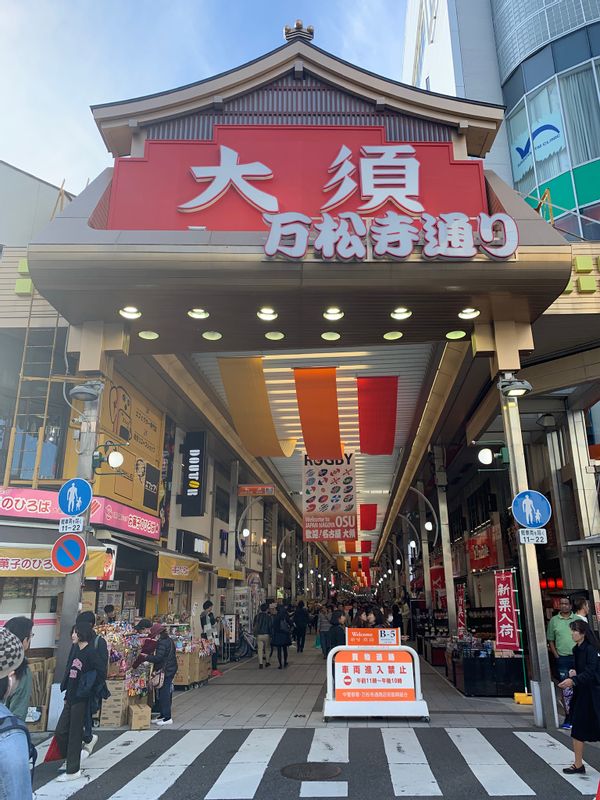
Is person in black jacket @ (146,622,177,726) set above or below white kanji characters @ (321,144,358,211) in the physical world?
below

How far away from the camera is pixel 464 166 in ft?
36.6

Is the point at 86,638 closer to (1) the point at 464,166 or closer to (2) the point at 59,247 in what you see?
(2) the point at 59,247

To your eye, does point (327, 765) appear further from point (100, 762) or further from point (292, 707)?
A: point (292, 707)

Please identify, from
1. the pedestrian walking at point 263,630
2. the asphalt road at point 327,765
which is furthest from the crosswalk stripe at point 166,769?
the pedestrian walking at point 263,630

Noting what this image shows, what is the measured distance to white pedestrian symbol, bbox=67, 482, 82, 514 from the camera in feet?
30.8

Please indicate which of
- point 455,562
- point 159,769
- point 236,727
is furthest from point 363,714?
point 455,562

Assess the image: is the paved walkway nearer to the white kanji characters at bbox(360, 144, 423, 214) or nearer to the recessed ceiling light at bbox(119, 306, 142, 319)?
the recessed ceiling light at bbox(119, 306, 142, 319)

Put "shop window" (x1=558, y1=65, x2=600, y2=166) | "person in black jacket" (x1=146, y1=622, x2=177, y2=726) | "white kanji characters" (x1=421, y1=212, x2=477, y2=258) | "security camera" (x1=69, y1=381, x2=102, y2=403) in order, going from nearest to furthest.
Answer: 1. "white kanji characters" (x1=421, y1=212, x2=477, y2=258)
2. "person in black jacket" (x1=146, y1=622, x2=177, y2=726)
3. "security camera" (x1=69, y1=381, x2=102, y2=403)
4. "shop window" (x1=558, y1=65, x2=600, y2=166)

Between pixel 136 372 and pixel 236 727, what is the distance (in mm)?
8547

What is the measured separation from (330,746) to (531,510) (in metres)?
4.88

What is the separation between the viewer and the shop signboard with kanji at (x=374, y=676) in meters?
9.73

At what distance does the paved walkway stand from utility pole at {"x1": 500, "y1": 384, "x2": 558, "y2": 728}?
42 cm

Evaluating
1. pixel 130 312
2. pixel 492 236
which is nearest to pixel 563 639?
pixel 492 236

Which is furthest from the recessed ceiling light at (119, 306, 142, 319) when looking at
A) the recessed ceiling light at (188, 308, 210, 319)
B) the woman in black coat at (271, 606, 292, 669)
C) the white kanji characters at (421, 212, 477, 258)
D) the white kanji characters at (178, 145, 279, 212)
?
the woman in black coat at (271, 606, 292, 669)
